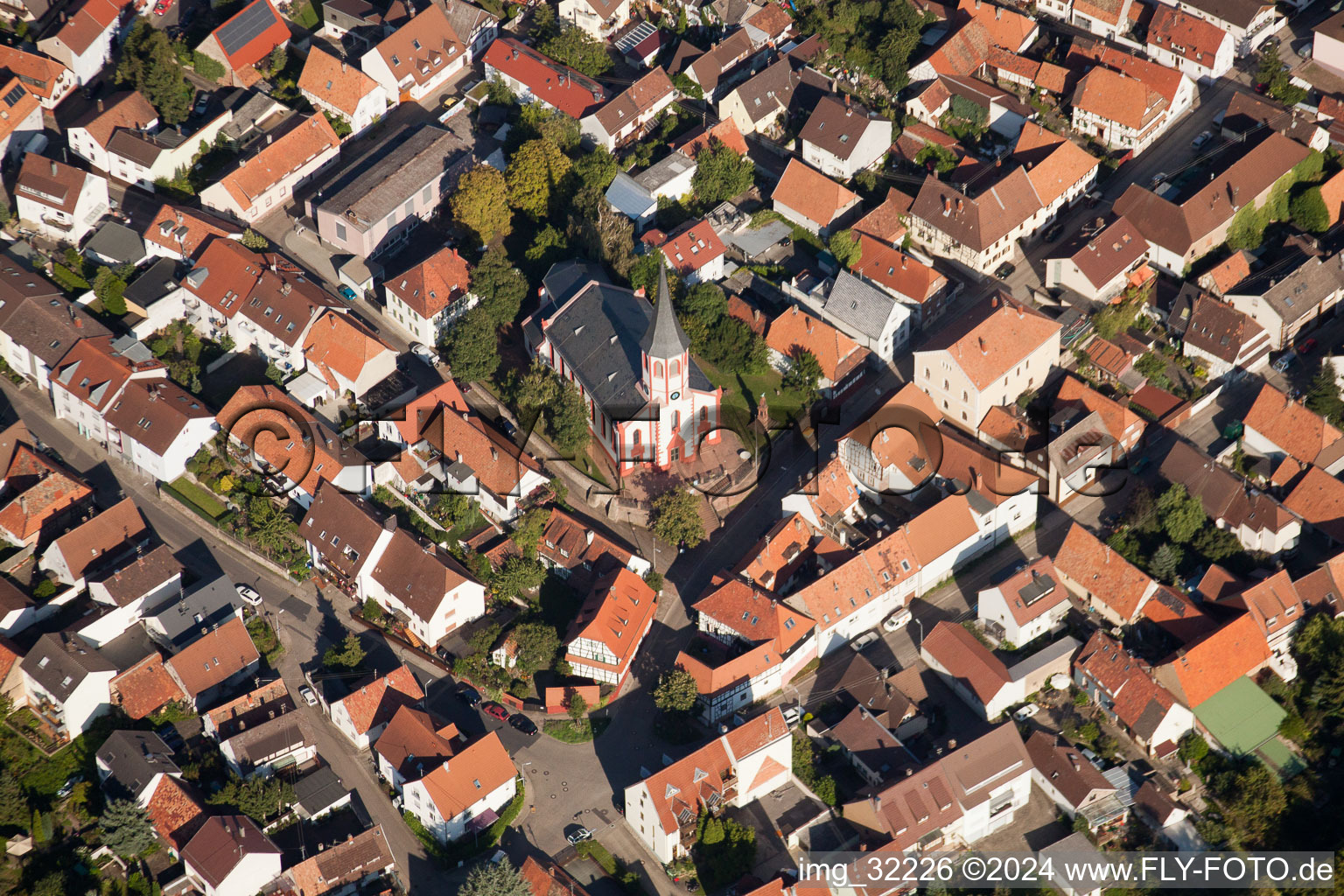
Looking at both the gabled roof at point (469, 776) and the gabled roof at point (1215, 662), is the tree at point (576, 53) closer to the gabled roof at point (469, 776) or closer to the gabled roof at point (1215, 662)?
the gabled roof at point (469, 776)

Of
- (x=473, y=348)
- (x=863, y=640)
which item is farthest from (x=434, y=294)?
(x=863, y=640)

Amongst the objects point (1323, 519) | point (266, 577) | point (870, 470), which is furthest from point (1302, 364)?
point (266, 577)

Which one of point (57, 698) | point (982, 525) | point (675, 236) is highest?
point (675, 236)

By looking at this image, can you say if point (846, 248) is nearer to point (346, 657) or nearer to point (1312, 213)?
point (1312, 213)

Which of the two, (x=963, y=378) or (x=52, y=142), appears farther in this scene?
(x=52, y=142)

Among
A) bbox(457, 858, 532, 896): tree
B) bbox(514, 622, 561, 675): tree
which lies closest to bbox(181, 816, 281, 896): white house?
bbox(457, 858, 532, 896): tree

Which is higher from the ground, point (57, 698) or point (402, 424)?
point (402, 424)

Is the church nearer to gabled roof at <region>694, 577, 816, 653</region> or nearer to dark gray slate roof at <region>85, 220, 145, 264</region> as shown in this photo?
gabled roof at <region>694, 577, 816, 653</region>

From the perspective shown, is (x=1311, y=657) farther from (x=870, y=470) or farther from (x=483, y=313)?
(x=483, y=313)
